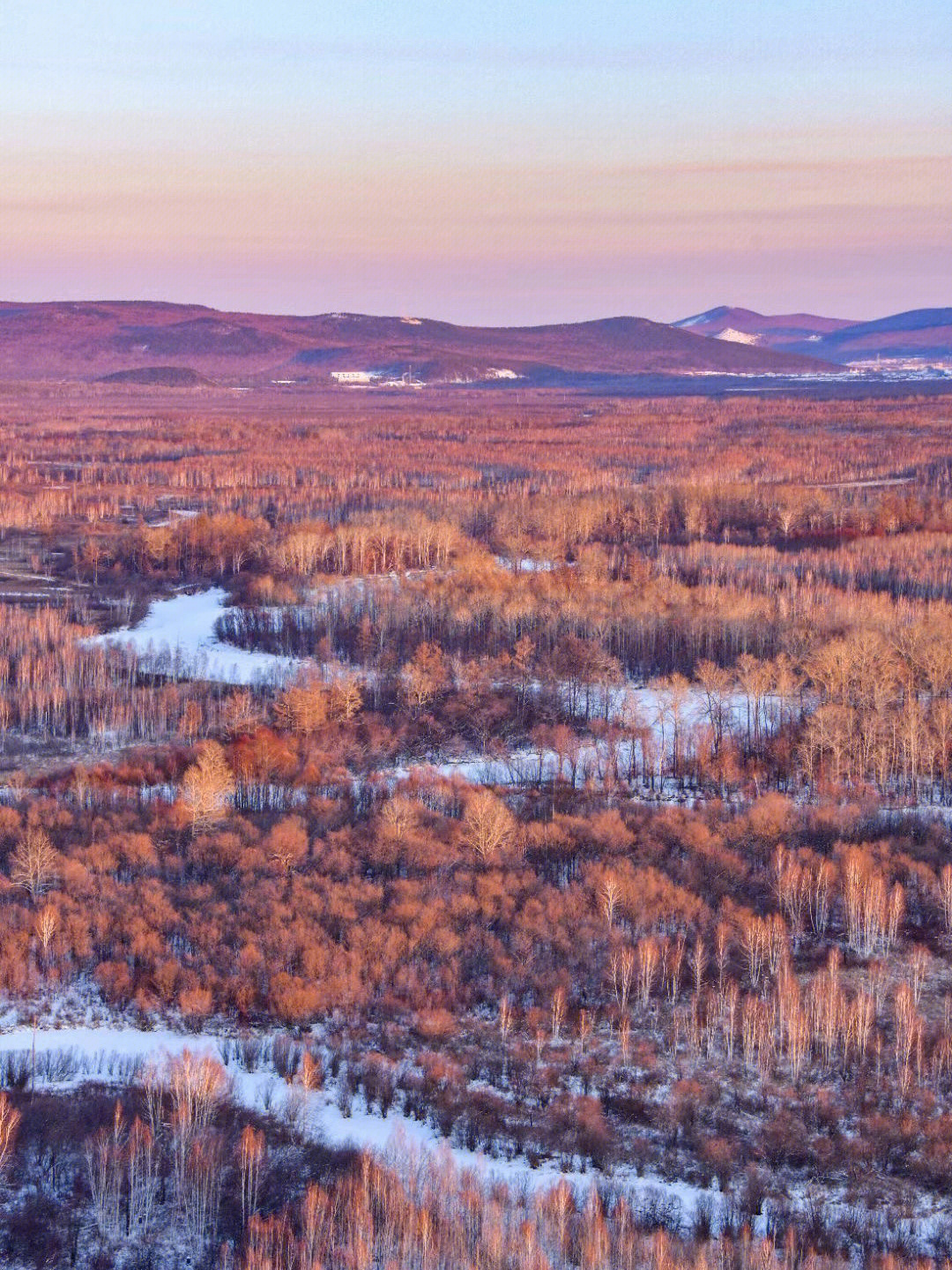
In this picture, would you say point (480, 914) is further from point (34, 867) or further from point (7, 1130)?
point (7, 1130)

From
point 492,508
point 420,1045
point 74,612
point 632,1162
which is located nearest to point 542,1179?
point 632,1162

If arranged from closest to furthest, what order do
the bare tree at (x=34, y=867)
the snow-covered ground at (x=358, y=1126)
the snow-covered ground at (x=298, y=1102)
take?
the snow-covered ground at (x=358, y=1126), the snow-covered ground at (x=298, y=1102), the bare tree at (x=34, y=867)

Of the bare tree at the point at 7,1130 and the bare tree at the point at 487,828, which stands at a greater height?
the bare tree at the point at 487,828

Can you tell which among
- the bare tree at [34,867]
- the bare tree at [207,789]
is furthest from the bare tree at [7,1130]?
the bare tree at [207,789]

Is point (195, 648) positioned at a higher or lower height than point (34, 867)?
higher

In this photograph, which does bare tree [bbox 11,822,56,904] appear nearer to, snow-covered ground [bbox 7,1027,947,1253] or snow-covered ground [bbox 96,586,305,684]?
snow-covered ground [bbox 7,1027,947,1253]

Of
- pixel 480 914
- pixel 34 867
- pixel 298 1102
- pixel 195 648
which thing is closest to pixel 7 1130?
pixel 298 1102

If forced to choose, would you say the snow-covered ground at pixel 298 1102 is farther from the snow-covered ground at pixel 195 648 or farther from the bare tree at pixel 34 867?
the snow-covered ground at pixel 195 648

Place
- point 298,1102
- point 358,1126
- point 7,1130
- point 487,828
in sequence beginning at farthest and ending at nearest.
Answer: point 487,828 < point 298,1102 < point 358,1126 < point 7,1130

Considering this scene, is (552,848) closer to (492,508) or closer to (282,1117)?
(282,1117)
